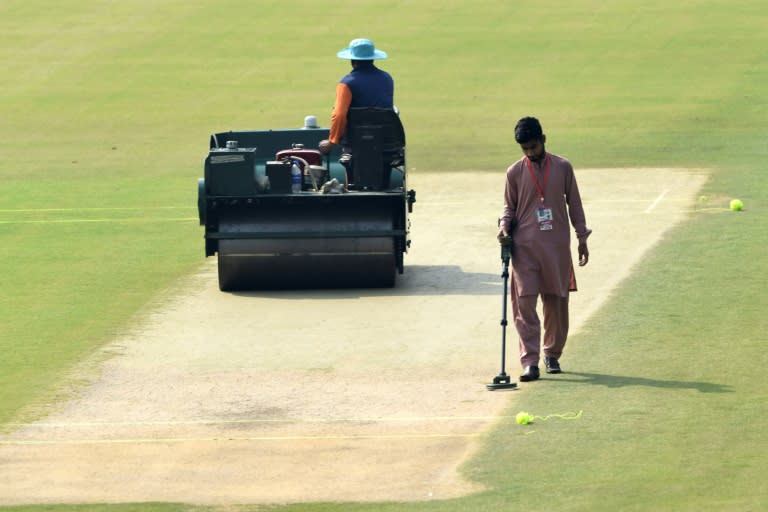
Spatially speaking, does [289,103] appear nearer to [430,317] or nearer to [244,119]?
[244,119]

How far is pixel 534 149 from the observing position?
41.3 ft

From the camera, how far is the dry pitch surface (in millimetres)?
10211

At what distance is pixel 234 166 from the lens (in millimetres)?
16297

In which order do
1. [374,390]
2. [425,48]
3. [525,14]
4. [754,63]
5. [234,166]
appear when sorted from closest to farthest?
1. [374,390]
2. [234,166]
3. [754,63]
4. [425,48]
5. [525,14]

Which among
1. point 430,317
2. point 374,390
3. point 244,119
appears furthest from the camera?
point 244,119

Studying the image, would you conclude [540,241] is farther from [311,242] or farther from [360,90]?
[360,90]

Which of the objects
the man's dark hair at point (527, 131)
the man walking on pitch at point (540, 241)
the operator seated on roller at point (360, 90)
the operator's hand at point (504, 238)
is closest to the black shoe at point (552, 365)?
the man walking on pitch at point (540, 241)

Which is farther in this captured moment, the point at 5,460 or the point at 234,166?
the point at 234,166

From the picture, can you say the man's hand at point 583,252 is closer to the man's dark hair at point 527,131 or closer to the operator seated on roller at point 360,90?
the man's dark hair at point 527,131

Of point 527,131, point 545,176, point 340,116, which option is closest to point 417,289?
point 340,116

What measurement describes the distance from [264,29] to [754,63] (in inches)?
482

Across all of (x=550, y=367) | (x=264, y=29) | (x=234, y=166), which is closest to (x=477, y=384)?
(x=550, y=367)

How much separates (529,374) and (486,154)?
1667 centimetres

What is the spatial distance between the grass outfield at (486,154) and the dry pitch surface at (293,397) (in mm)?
355
